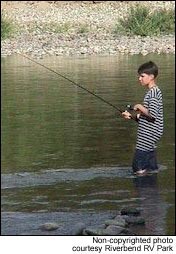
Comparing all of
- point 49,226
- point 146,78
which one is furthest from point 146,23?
point 49,226

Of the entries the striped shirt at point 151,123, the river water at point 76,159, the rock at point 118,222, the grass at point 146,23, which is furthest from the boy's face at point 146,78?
the grass at point 146,23

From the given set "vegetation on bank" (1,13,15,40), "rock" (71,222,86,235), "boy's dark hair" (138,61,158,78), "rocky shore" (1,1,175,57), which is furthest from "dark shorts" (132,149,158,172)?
"vegetation on bank" (1,13,15,40)

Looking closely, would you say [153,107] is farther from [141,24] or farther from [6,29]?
[6,29]

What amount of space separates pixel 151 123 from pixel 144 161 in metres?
0.43

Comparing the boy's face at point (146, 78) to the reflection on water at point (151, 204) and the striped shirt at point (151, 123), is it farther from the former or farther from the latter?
the reflection on water at point (151, 204)

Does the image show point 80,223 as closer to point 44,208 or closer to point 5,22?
point 44,208

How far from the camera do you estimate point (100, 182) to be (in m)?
10.9

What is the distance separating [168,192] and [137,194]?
1.04ft

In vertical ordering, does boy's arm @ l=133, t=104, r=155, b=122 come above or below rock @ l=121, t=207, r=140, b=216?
above

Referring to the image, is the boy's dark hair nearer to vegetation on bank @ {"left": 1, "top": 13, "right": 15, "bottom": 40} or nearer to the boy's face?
the boy's face

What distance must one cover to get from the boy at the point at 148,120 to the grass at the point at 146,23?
3404 centimetres

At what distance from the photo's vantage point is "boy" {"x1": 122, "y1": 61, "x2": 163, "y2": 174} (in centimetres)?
1098

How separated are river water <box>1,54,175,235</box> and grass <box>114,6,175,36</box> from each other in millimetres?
21951

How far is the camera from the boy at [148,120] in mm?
10977
